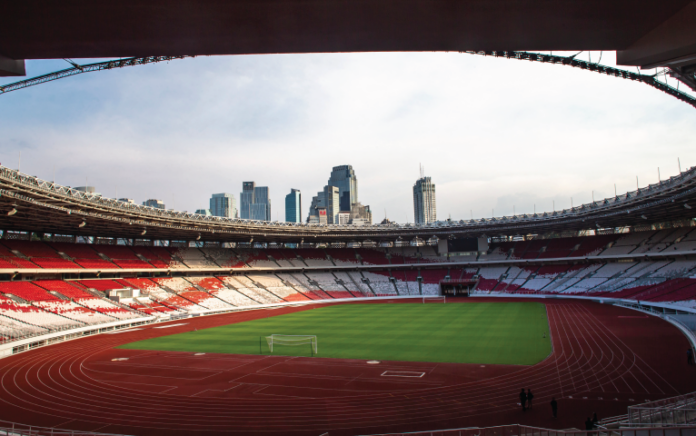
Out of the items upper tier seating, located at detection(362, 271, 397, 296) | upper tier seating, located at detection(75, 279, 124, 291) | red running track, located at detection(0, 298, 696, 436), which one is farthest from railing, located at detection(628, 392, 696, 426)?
upper tier seating, located at detection(362, 271, 397, 296)

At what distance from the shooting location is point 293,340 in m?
32.4

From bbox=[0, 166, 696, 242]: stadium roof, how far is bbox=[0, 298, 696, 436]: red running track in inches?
507

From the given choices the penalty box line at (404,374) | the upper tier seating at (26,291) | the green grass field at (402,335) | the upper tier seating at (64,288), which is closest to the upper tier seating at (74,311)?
the upper tier seating at (26,291)

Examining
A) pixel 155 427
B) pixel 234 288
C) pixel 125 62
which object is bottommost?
pixel 155 427

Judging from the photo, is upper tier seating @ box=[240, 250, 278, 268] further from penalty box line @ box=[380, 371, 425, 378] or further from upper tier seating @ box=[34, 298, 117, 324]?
penalty box line @ box=[380, 371, 425, 378]

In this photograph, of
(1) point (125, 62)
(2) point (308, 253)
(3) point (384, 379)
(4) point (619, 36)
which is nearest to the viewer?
(4) point (619, 36)

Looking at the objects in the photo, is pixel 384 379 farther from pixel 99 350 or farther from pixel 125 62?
pixel 99 350

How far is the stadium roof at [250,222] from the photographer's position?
3512 centimetres

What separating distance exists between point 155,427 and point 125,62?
48.8ft

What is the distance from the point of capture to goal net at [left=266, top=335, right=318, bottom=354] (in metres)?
30.3

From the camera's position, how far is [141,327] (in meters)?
41.9

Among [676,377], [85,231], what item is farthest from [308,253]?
[676,377]

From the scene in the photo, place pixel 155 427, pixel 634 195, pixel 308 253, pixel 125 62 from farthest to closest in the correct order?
1. pixel 308 253
2. pixel 634 195
3. pixel 155 427
4. pixel 125 62

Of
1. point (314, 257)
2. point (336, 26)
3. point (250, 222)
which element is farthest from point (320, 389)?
point (314, 257)
